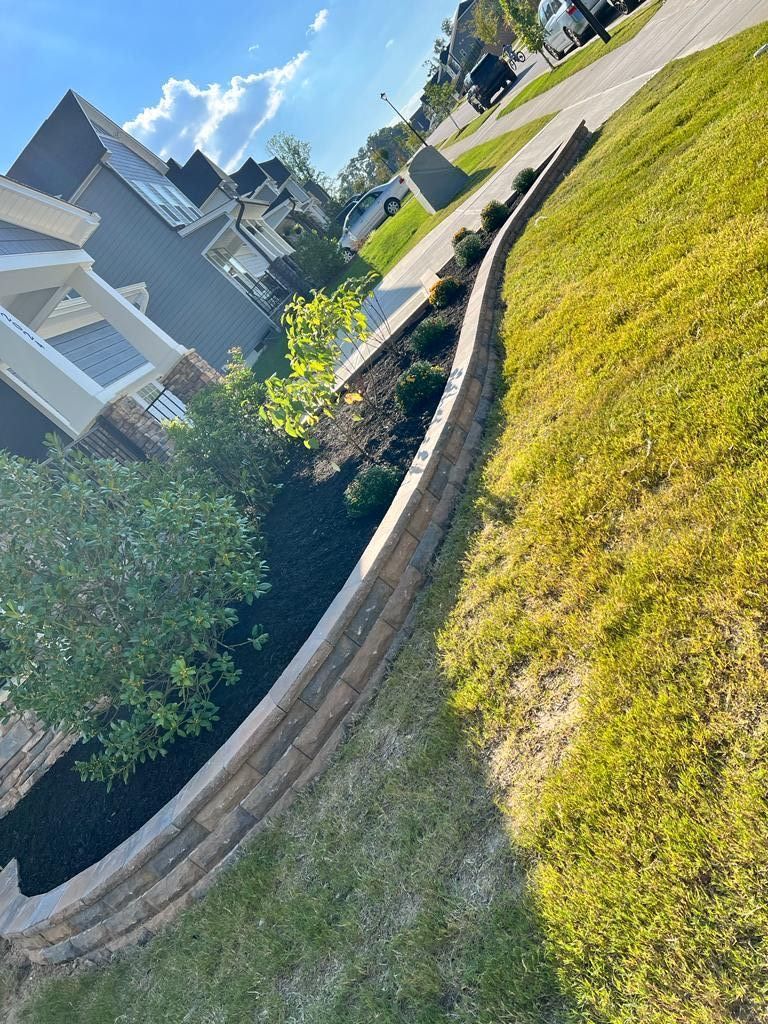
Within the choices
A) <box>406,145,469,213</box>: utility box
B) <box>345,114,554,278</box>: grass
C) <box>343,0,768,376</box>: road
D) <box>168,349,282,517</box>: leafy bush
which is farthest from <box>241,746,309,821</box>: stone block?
<box>406,145,469,213</box>: utility box

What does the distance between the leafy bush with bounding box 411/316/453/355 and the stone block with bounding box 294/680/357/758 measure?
5.38 m

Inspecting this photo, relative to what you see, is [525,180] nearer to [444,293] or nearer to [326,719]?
[444,293]

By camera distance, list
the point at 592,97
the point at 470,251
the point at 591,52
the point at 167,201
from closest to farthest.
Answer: the point at 470,251 → the point at 592,97 → the point at 591,52 → the point at 167,201

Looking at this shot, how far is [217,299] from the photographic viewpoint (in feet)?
74.1

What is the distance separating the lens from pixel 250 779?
15.1 ft

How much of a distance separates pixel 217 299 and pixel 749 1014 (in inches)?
941

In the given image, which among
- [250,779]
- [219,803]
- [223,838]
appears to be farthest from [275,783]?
[223,838]

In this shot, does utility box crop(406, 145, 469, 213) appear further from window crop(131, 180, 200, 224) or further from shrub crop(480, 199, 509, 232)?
window crop(131, 180, 200, 224)

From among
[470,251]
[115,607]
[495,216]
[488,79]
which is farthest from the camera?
[488,79]

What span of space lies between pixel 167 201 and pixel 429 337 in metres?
21.8

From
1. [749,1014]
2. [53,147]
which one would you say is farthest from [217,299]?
[749,1014]

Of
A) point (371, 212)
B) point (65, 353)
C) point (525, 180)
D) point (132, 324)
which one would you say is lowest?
point (525, 180)

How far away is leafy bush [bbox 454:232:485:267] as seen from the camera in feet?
33.5

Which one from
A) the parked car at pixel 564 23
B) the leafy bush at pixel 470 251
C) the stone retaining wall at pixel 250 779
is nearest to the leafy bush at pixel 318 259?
the parked car at pixel 564 23
